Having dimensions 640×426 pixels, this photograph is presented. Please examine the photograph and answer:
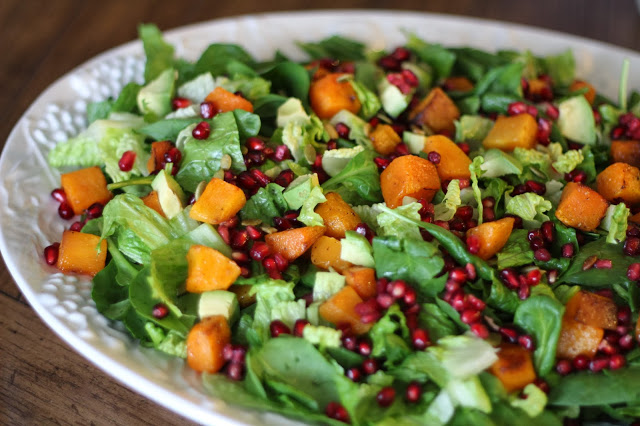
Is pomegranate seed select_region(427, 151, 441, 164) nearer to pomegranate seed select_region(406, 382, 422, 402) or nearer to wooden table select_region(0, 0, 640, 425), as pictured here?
pomegranate seed select_region(406, 382, 422, 402)

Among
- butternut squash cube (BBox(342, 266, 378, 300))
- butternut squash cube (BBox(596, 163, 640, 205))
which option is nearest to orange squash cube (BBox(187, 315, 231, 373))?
butternut squash cube (BBox(342, 266, 378, 300))

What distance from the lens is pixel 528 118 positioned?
112 inches

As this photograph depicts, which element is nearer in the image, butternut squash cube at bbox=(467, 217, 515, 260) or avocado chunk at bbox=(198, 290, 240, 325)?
Result: avocado chunk at bbox=(198, 290, 240, 325)

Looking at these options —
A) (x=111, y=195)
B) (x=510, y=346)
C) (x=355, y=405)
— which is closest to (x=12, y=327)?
(x=111, y=195)

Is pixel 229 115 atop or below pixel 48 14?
atop

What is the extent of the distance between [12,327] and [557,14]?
4.09 meters

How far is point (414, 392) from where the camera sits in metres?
1.96

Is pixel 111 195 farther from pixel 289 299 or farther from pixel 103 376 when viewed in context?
pixel 289 299

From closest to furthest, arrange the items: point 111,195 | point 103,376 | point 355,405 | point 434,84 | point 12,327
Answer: point 355,405 < point 103,376 < point 12,327 < point 111,195 < point 434,84

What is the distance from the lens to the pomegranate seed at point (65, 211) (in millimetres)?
2627

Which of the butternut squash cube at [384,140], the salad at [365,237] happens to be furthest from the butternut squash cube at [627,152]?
the butternut squash cube at [384,140]

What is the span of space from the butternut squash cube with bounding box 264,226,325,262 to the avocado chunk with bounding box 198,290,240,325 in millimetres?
251

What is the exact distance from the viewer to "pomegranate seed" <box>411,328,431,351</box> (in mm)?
2027

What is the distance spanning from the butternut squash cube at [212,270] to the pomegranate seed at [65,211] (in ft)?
2.45
